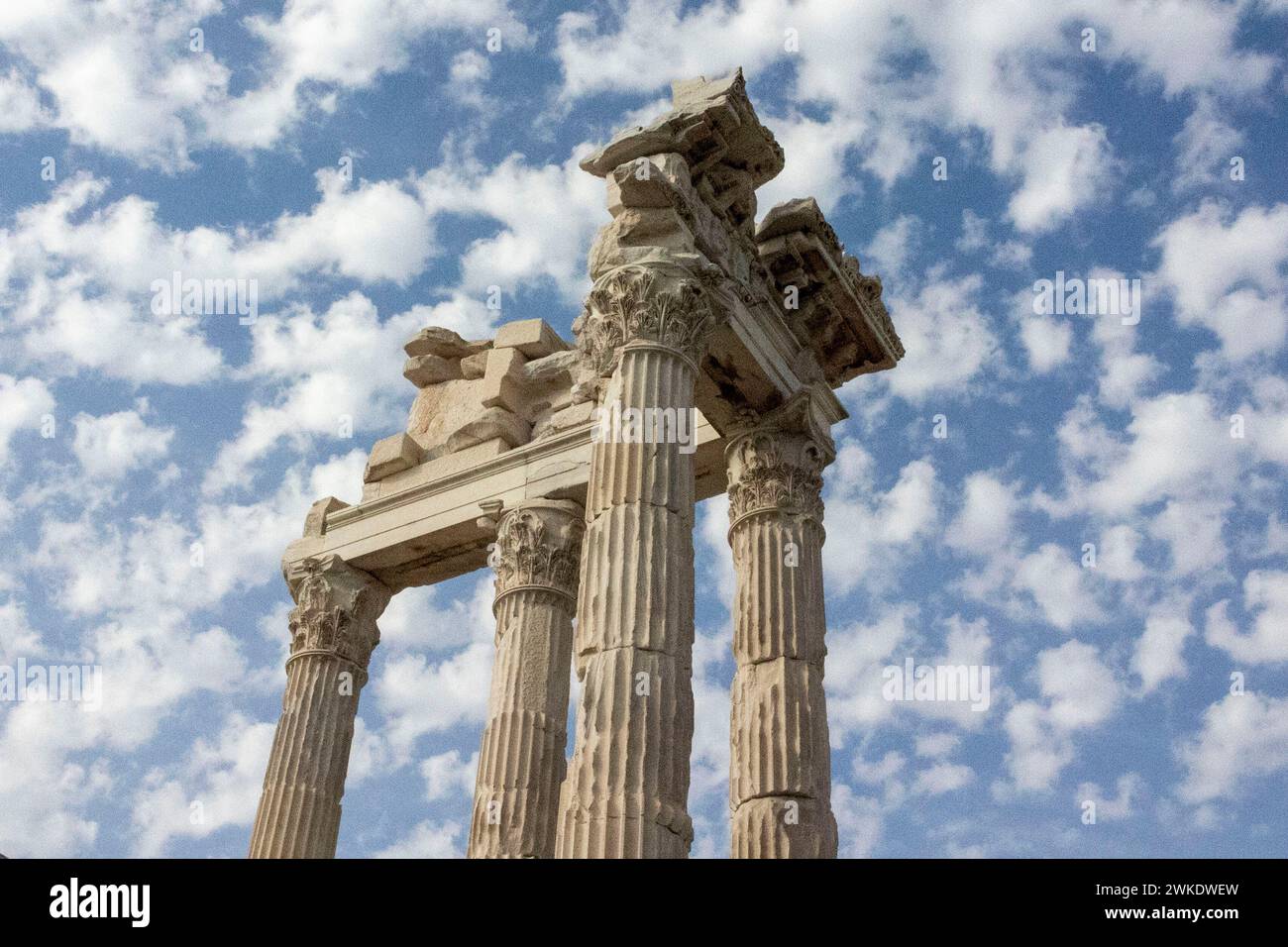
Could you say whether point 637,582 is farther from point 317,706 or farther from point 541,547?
point 317,706

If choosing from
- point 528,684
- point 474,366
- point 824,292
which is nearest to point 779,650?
point 528,684

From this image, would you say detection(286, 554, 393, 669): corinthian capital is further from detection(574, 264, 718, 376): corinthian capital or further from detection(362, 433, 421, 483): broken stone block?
detection(574, 264, 718, 376): corinthian capital

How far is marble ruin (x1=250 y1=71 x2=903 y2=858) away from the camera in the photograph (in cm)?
1504

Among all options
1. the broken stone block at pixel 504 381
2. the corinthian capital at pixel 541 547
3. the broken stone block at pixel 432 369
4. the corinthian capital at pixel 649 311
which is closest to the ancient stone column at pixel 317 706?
the corinthian capital at pixel 541 547

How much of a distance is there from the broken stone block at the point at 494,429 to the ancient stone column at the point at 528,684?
1.85 metres

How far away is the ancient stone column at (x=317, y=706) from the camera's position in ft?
72.0

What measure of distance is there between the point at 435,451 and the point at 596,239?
26.3ft

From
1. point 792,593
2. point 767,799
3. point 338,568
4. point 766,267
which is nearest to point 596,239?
point 766,267

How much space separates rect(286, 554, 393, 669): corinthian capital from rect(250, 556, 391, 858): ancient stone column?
2 cm

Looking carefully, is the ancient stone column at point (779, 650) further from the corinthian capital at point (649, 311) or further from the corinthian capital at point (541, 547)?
the corinthian capital at point (541, 547)

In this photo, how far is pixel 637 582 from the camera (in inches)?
600

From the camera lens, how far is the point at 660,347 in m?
16.8
